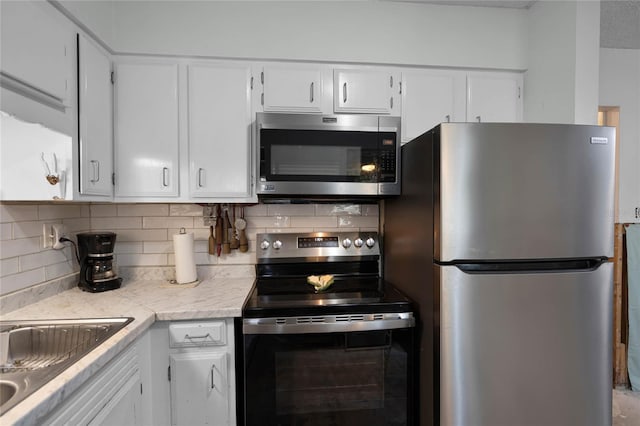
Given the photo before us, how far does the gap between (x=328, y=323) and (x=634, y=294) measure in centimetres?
242

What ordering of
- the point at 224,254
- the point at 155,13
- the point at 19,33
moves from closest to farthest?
the point at 19,33 < the point at 155,13 < the point at 224,254

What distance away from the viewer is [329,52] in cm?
181

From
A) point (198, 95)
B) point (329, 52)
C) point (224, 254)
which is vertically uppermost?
point (329, 52)

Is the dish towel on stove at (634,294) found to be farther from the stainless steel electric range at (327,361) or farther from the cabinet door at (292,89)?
the cabinet door at (292,89)

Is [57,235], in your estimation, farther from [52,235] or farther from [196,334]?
[196,334]

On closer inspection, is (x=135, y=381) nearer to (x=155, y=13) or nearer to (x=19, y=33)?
(x=19, y=33)

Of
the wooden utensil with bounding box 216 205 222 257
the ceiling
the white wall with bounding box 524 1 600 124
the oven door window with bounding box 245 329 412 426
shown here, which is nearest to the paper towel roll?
the wooden utensil with bounding box 216 205 222 257

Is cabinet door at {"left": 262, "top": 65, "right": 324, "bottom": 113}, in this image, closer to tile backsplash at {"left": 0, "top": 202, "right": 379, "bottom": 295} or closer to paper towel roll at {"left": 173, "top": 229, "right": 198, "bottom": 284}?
tile backsplash at {"left": 0, "top": 202, "right": 379, "bottom": 295}

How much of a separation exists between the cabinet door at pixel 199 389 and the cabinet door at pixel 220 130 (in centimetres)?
82

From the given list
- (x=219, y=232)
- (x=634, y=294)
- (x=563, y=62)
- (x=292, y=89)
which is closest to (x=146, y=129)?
(x=219, y=232)

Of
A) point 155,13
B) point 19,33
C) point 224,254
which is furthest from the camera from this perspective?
point 224,254

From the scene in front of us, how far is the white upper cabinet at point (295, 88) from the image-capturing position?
5.83 ft

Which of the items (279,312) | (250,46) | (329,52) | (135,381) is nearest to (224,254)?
(279,312)

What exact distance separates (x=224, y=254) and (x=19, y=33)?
135 centimetres
